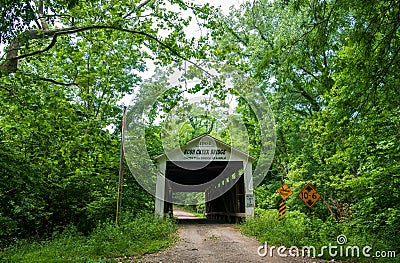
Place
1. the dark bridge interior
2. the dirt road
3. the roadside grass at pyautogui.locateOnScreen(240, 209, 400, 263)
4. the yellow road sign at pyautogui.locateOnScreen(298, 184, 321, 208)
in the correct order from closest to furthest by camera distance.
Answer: the dirt road, the roadside grass at pyautogui.locateOnScreen(240, 209, 400, 263), the yellow road sign at pyautogui.locateOnScreen(298, 184, 321, 208), the dark bridge interior

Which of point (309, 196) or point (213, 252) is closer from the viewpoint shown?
point (213, 252)

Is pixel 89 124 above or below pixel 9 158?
above

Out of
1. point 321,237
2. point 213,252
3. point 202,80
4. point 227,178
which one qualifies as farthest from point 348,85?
point 227,178

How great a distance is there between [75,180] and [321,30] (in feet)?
33.9

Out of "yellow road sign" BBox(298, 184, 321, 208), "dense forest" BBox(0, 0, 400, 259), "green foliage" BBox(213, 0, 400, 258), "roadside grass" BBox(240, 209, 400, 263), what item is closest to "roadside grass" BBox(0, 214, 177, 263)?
"dense forest" BBox(0, 0, 400, 259)

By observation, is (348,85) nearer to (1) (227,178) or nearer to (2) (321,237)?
(2) (321,237)

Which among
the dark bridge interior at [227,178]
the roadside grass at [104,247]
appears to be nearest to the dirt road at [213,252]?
the roadside grass at [104,247]

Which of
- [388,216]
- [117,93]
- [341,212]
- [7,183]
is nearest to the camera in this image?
[7,183]

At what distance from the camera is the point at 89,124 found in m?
5.87

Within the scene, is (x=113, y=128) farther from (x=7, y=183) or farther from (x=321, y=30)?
(x=321, y=30)

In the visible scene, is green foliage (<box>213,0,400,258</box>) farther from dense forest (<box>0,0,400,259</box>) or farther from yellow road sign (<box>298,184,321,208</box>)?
yellow road sign (<box>298,184,321,208</box>)

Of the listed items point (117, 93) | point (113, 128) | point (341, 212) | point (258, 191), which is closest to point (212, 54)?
point (341, 212)

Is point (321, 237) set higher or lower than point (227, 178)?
lower

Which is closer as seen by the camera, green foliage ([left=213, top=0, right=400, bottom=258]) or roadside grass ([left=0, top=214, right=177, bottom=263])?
green foliage ([left=213, top=0, right=400, bottom=258])
